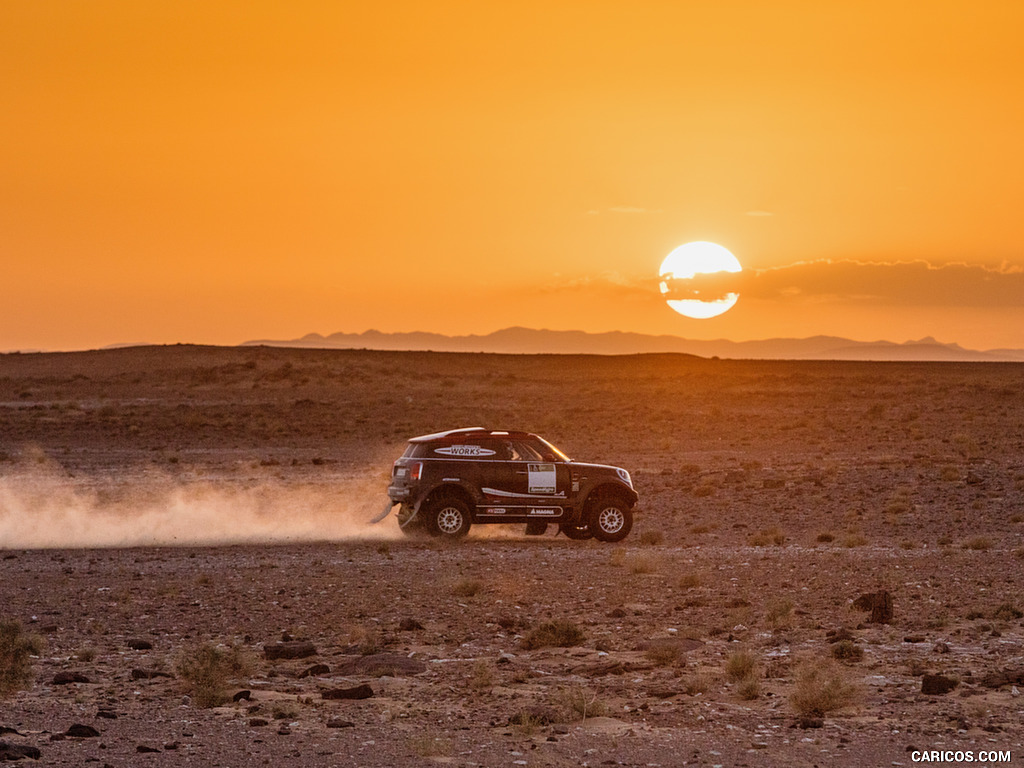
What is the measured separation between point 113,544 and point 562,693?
1421cm

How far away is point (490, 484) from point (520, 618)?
22.5ft

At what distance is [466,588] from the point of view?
642 inches

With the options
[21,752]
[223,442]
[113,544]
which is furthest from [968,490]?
[223,442]

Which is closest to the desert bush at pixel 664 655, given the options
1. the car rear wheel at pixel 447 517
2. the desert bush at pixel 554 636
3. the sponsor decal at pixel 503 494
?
the desert bush at pixel 554 636

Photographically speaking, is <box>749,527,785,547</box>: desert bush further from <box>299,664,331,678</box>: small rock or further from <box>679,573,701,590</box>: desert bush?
<box>299,664,331,678</box>: small rock

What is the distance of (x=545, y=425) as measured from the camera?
5638 centimetres

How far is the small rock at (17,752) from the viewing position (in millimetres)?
9049

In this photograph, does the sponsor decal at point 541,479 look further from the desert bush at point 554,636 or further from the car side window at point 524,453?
the desert bush at point 554,636

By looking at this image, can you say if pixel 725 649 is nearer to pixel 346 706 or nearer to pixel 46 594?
pixel 346 706

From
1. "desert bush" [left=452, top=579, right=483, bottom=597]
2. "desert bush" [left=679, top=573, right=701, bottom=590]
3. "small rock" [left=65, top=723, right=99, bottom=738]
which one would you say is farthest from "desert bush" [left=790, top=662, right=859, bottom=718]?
"desert bush" [left=679, top=573, right=701, bottom=590]

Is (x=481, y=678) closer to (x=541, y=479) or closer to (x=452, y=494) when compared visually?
(x=452, y=494)

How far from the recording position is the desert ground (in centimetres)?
993

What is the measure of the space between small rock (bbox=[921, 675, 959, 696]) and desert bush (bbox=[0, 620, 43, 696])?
778 cm

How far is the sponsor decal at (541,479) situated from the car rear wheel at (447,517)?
1164 mm
